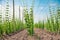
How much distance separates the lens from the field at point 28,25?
325 centimetres

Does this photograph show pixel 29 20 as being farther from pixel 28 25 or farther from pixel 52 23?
pixel 52 23

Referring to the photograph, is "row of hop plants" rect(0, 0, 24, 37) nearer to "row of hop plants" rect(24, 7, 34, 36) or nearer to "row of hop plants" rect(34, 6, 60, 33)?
"row of hop plants" rect(24, 7, 34, 36)

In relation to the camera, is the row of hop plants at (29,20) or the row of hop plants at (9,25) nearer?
the row of hop plants at (29,20)

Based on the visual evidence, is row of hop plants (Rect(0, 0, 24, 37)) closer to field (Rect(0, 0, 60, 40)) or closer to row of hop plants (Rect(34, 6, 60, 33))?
field (Rect(0, 0, 60, 40))

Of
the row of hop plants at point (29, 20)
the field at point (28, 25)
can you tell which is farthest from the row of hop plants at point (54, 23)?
the row of hop plants at point (29, 20)

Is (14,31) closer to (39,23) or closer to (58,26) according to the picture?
(39,23)

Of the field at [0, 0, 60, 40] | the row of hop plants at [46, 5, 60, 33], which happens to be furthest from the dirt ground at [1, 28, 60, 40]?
the row of hop plants at [46, 5, 60, 33]

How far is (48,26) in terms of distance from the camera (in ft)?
11.3

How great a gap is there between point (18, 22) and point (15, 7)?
301mm

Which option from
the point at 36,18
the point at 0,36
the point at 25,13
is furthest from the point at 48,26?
the point at 0,36

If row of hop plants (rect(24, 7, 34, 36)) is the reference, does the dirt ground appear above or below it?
below

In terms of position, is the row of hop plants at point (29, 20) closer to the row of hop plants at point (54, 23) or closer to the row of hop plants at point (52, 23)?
the row of hop plants at point (52, 23)

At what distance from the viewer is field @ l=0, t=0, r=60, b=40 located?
325 cm

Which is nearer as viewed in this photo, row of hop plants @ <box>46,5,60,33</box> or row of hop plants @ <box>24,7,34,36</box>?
row of hop plants @ <box>24,7,34,36</box>
